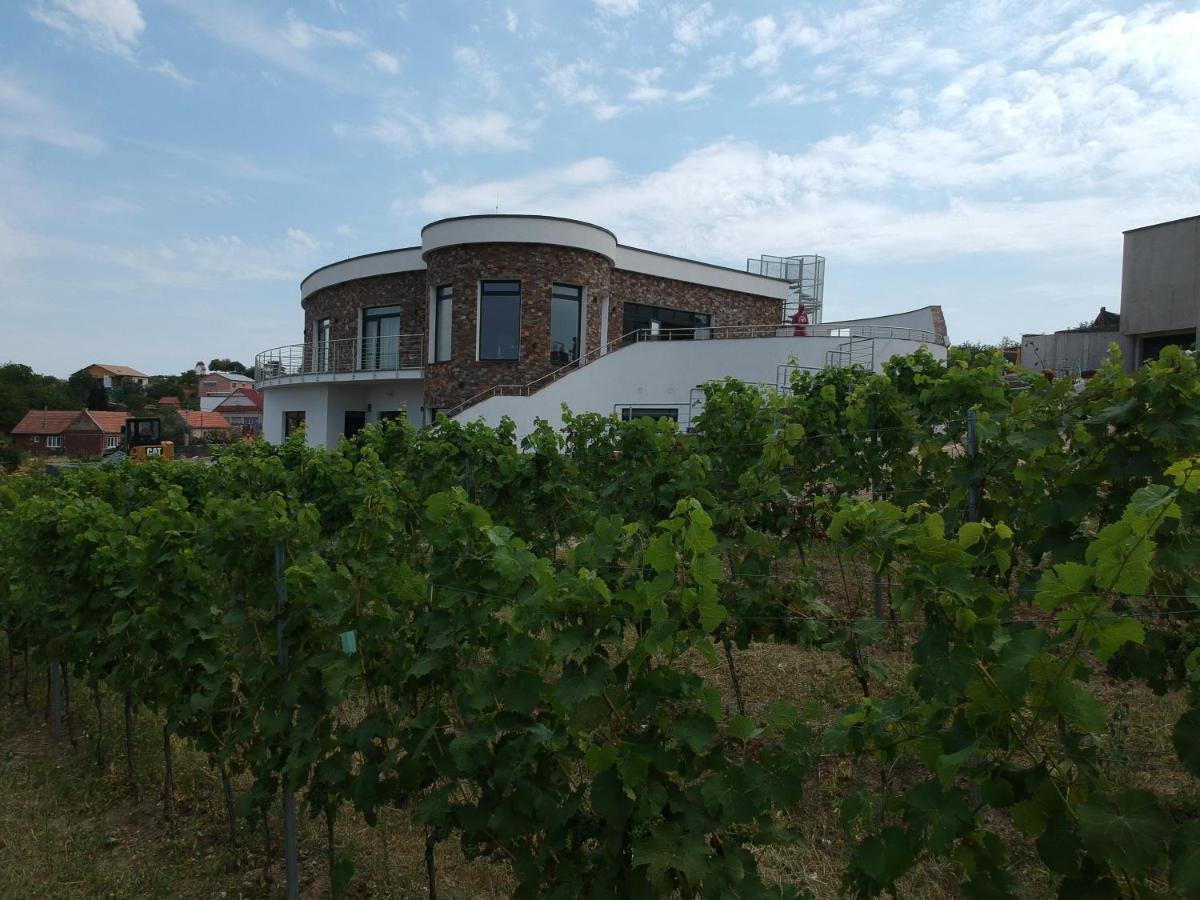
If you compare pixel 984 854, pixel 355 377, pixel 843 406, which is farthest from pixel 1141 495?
pixel 355 377

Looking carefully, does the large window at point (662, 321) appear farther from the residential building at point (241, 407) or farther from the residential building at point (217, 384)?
the residential building at point (217, 384)

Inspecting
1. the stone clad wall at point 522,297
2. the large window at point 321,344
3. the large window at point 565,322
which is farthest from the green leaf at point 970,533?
the large window at point 321,344

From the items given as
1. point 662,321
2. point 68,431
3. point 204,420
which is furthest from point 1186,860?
point 204,420

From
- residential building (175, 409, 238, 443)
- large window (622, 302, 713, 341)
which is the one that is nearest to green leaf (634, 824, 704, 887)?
large window (622, 302, 713, 341)

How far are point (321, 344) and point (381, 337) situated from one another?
3134 millimetres

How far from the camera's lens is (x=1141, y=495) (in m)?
1.57

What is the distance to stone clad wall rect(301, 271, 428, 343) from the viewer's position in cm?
2159

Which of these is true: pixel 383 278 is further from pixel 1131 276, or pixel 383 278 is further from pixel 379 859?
pixel 1131 276

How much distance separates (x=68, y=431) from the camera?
66625 millimetres

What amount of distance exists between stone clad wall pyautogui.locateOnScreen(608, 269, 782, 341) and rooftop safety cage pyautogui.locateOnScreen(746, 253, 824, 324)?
1.72 metres

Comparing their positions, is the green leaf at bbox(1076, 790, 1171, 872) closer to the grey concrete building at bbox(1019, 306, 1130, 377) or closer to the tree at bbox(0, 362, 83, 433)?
the grey concrete building at bbox(1019, 306, 1130, 377)

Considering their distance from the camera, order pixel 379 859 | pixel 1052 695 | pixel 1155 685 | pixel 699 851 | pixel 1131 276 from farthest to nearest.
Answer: pixel 1131 276 → pixel 379 859 → pixel 1155 685 → pixel 699 851 → pixel 1052 695

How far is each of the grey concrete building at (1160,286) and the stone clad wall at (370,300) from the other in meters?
22.3

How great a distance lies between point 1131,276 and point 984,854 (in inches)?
1169
